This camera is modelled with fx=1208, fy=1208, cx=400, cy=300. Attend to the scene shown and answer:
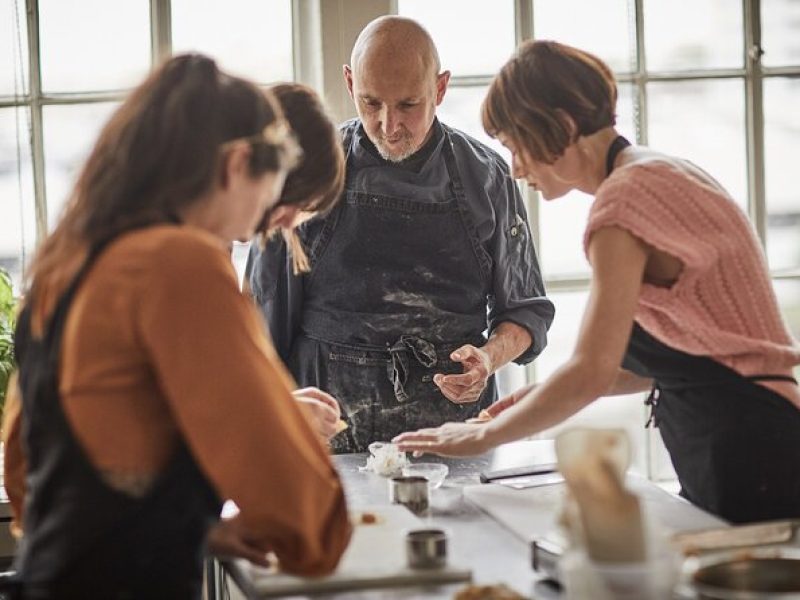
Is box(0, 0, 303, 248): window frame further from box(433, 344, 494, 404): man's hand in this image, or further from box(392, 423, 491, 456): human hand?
box(392, 423, 491, 456): human hand

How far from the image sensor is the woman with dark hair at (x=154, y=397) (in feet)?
4.58

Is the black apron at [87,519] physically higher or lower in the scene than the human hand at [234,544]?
higher

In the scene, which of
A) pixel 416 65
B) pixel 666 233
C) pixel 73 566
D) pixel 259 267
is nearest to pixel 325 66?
pixel 416 65

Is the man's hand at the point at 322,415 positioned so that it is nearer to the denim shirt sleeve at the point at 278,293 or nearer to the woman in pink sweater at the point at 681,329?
the woman in pink sweater at the point at 681,329

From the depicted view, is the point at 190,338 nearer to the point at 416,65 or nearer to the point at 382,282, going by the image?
the point at 382,282

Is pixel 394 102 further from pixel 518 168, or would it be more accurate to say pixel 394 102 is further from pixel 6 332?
pixel 6 332

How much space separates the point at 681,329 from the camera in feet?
6.36

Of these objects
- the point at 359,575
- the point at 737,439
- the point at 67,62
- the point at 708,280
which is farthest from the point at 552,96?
the point at 67,62

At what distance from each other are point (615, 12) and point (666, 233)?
7.17ft

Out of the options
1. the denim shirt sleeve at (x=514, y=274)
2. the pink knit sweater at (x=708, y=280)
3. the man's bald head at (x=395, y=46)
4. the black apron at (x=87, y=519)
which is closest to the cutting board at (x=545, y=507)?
the pink knit sweater at (x=708, y=280)

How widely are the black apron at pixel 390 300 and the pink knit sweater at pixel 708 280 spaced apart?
103cm

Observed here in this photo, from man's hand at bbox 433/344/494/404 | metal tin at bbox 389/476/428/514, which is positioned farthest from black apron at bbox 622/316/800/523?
man's hand at bbox 433/344/494/404

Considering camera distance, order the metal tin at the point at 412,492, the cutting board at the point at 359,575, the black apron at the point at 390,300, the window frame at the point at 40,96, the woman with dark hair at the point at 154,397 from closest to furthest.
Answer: the woman with dark hair at the point at 154,397
the cutting board at the point at 359,575
the metal tin at the point at 412,492
the black apron at the point at 390,300
the window frame at the point at 40,96

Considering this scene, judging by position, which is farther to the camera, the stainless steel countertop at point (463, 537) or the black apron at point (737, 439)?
the black apron at point (737, 439)
